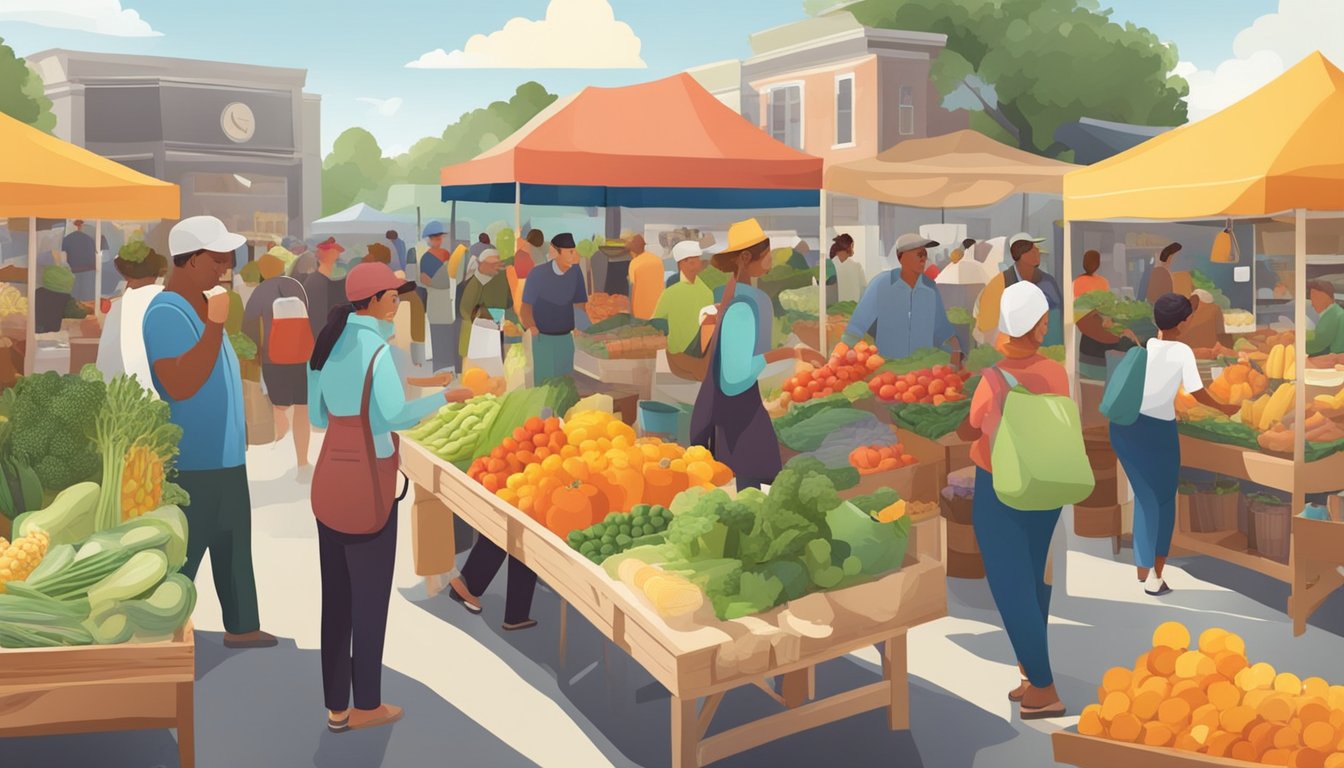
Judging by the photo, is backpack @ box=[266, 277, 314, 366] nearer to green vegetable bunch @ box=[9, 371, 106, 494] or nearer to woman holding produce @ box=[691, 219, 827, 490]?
woman holding produce @ box=[691, 219, 827, 490]

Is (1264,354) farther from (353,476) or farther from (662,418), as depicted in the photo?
(353,476)

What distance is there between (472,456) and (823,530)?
105 inches

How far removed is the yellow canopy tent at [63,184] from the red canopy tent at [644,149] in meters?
2.49

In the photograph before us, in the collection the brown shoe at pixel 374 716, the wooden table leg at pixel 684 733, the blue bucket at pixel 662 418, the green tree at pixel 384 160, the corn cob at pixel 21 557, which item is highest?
the green tree at pixel 384 160

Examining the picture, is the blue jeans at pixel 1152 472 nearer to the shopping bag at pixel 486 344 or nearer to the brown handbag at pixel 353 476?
the brown handbag at pixel 353 476

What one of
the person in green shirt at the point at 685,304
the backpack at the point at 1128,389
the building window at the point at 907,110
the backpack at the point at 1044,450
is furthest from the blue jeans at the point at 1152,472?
the building window at the point at 907,110

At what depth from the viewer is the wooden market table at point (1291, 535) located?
5.88 metres

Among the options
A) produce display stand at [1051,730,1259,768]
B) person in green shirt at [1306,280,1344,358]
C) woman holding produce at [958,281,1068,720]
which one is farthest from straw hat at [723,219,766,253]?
person in green shirt at [1306,280,1344,358]

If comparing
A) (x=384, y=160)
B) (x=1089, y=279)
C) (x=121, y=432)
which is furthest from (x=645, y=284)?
(x=384, y=160)

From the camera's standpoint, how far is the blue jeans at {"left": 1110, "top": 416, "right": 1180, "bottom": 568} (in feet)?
20.9

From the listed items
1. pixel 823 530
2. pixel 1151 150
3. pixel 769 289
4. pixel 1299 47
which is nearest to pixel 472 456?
pixel 823 530

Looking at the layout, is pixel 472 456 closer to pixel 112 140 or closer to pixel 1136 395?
pixel 1136 395

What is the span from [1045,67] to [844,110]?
719 cm

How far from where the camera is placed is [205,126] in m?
33.4
